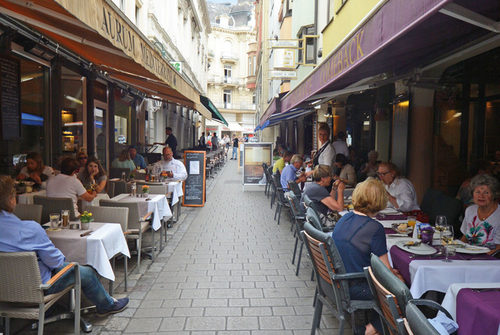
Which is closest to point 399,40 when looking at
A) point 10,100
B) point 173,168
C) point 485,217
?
point 485,217

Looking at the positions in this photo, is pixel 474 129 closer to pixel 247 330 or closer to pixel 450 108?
pixel 450 108

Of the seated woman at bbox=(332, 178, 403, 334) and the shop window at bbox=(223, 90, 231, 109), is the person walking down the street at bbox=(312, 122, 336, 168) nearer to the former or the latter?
the seated woman at bbox=(332, 178, 403, 334)

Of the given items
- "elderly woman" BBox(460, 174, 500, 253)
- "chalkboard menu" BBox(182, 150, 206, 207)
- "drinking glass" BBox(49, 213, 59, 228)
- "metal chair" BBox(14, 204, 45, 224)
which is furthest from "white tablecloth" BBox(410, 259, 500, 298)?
"chalkboard menu" BBox(182, 150, 206, 207)

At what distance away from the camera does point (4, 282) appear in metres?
3.08

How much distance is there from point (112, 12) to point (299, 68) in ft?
43.2

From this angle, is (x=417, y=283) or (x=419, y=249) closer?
(x=417, y=283)

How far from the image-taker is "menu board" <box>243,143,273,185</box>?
13734mm


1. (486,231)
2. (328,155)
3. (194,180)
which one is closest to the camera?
(486,231)

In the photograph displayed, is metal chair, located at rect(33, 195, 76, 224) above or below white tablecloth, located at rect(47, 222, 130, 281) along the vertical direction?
above

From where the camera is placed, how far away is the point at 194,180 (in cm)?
1061

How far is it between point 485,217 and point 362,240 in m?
1.72

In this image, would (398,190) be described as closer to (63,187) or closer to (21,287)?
(63,187)

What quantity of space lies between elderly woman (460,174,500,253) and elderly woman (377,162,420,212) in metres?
1.39

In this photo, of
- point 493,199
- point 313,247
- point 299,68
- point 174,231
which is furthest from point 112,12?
point 299,68
